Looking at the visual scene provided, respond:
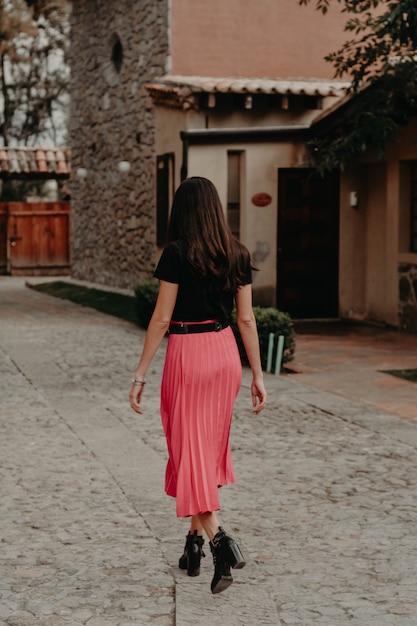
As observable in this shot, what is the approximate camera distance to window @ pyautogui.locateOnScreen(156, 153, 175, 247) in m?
17.5

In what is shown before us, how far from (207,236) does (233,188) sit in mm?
11569

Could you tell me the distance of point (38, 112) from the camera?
36.1 meters

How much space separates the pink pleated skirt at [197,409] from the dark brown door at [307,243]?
11.4 m

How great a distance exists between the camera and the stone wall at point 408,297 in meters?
14.2

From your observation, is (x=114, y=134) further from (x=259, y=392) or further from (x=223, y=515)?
(x=259, y=392)

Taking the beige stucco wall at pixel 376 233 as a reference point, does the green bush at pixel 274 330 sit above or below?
below

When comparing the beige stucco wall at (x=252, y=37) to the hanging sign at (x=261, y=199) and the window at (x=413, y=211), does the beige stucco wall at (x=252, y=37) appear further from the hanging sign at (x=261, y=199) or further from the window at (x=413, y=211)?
the window at (x=413, y=211)

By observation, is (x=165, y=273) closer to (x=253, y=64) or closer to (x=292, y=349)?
(x=292, y=349)

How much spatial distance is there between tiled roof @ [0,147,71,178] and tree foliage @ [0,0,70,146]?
6006 millimetres

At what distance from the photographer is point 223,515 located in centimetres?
594

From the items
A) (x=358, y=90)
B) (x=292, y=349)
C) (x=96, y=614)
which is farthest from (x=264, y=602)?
(x=358, y=90)

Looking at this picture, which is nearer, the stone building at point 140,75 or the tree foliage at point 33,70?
the stone building at point 140,75

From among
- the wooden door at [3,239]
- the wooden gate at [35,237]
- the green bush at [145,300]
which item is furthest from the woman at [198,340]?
the wooden door at [3,239]

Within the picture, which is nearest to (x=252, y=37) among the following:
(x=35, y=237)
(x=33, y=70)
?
(x=35, y=237)
